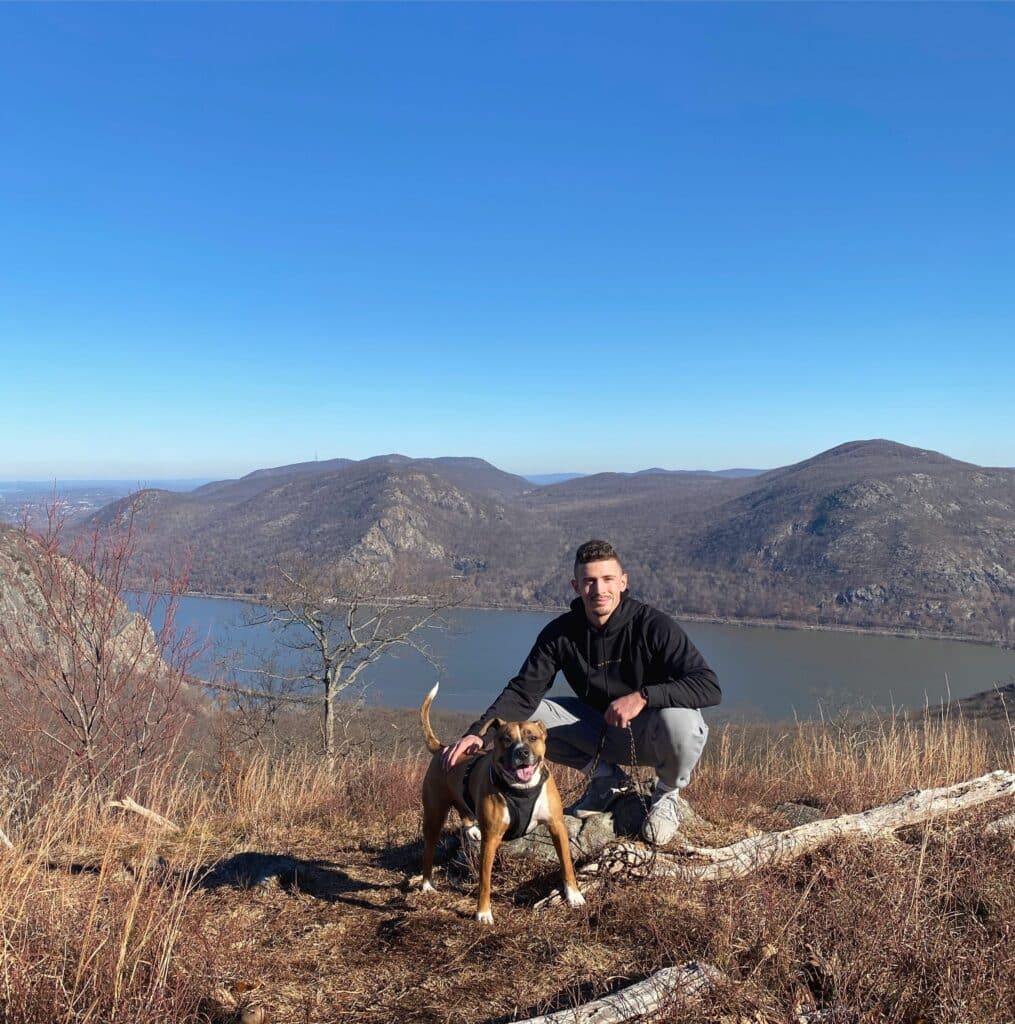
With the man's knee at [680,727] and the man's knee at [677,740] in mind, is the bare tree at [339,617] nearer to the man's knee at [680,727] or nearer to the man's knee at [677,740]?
the man's knee at [677,740]

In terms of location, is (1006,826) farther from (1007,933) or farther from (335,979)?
(335,979)

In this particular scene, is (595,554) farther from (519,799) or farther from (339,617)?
(339,617)

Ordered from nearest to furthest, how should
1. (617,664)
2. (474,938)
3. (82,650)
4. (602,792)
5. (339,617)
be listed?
1. (474,938)
2. (617,664)
3. (602,792)
4. (82,650)
5. (339,617)

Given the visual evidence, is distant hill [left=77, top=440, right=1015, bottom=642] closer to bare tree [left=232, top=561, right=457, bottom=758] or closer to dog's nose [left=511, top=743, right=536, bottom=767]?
bare tree [left=232, top=561, right=457, bottom=758]

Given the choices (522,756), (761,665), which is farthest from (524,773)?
(761,665)

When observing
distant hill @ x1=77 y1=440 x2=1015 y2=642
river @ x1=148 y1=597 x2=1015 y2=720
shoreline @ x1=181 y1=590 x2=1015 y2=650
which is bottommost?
river @ x1=148 y1=597 x2=1015 y2=720

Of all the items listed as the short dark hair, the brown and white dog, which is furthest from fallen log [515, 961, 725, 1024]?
the short dark hair

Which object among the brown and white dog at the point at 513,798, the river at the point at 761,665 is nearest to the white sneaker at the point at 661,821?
the brown and white dog at the point at 513,798
